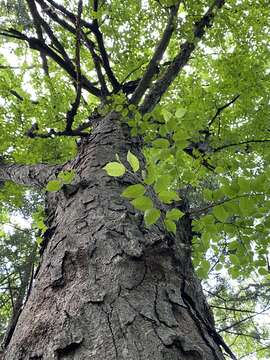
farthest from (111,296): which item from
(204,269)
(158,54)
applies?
(158,54)

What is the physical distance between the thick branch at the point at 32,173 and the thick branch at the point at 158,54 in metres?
1.26

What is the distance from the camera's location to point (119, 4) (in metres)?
4.89

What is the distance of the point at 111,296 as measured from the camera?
113 cm

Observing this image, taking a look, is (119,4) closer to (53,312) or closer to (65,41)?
(65,41)

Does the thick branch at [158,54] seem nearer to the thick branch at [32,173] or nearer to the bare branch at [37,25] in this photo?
the thick branch at [32,173]

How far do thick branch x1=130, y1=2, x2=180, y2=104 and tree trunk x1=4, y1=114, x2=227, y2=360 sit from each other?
2080mm

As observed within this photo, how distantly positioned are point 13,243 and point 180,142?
21.5ft

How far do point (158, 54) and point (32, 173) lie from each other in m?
1.77

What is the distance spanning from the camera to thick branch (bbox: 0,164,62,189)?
3137 mm

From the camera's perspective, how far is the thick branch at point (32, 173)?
123 inches

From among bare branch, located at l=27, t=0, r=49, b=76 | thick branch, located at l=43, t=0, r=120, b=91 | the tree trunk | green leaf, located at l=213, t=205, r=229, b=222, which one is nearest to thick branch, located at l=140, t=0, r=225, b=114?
thick branch, located at l=43, t=0, r=120, b=91

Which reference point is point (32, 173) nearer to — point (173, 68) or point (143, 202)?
point (173, 68)

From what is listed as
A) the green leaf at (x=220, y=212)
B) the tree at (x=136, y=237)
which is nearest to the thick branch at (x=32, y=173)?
the tree at (x=136, y=237)

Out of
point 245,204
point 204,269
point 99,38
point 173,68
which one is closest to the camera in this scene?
point 245,204
